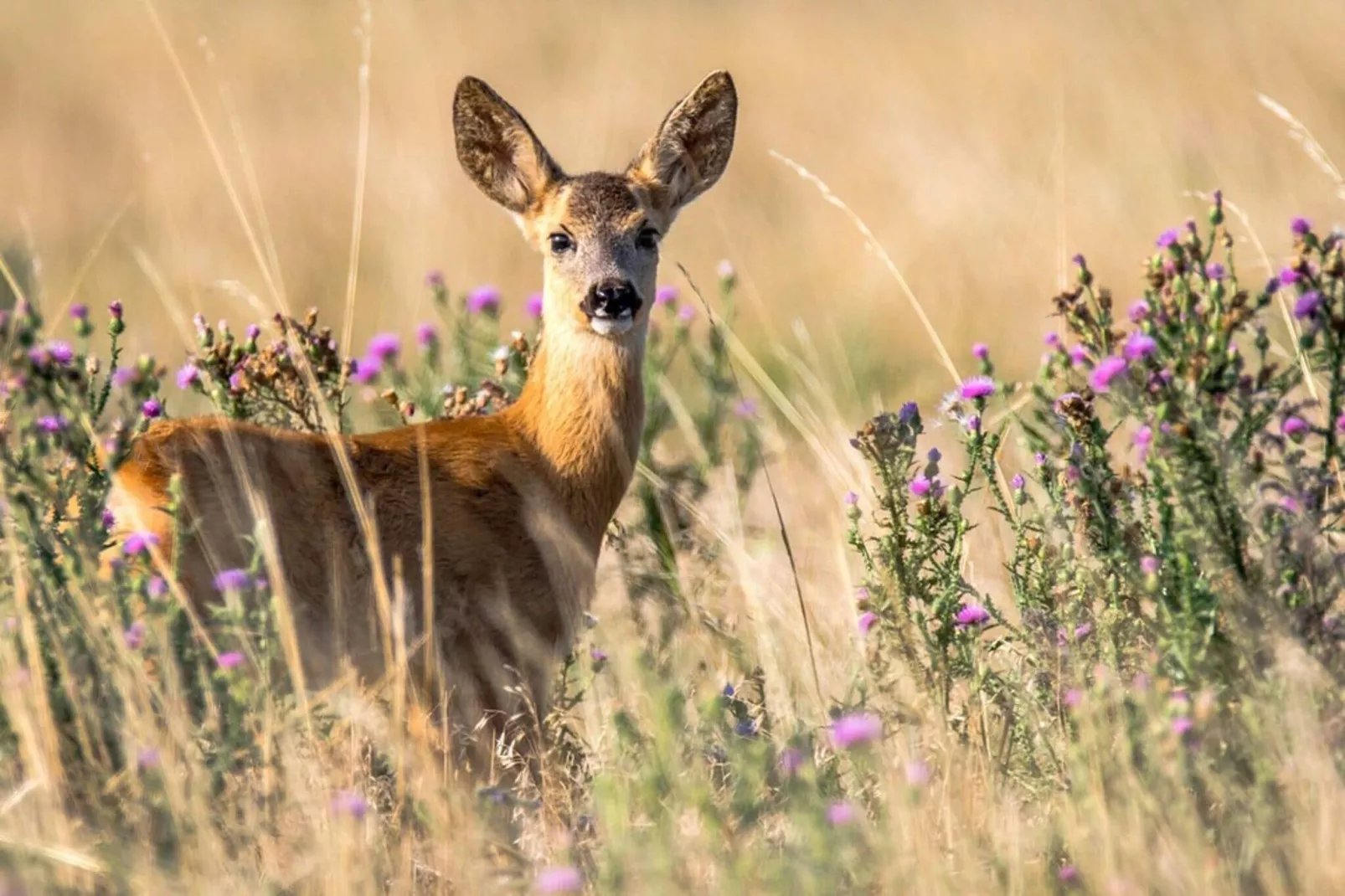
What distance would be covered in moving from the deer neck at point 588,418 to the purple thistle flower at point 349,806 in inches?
62.6

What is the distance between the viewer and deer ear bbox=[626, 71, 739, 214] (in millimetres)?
6242

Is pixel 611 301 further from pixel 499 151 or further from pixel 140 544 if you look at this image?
pixel 140 544

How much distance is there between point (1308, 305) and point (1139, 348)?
0.37 metres

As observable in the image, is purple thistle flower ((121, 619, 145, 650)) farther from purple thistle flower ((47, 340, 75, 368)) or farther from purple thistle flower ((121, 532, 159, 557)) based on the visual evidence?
purple thistle flower ((47, 340, 75, 368))

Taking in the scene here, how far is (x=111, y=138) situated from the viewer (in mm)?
14688

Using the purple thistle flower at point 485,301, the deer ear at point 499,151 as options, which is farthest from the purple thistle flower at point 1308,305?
the purple thistle flower at point 485,301

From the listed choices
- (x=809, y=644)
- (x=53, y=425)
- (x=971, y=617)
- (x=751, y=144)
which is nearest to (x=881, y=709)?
(x=971, y=617)

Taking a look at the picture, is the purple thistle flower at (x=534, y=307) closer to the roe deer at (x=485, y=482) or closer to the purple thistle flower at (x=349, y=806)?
the roe deer at (x=485, y=482)

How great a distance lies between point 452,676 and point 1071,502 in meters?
1.59

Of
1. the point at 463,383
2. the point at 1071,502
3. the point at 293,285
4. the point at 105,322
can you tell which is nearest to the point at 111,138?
the point at 293,285

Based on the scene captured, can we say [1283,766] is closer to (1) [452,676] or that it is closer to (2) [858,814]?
(2) [858,814]

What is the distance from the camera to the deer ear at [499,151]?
604 cm

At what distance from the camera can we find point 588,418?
5.61 metres

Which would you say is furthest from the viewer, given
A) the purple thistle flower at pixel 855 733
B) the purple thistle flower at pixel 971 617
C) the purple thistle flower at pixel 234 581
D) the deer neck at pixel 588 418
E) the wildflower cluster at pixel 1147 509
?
the deer neck at pixel 588 418
